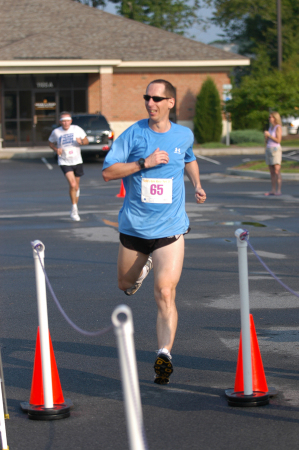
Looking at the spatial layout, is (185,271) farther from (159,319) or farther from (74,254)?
(159,319)

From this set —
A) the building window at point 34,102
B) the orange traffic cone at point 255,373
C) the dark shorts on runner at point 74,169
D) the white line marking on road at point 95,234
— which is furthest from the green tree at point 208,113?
the orange traffic cone at point 255,373

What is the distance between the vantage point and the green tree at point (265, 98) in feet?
88.0

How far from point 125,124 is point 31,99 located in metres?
5.56

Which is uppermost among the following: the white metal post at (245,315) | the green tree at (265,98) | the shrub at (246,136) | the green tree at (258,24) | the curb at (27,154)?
the green tree at (258,24)

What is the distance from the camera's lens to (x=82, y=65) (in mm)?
37469

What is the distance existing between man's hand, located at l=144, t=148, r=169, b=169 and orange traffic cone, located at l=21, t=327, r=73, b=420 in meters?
1.46

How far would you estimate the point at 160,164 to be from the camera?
5125mm

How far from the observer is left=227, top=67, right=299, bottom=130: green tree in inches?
1056

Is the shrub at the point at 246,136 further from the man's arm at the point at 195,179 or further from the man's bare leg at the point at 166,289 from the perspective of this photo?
the man's bare leg at the point at 166,289

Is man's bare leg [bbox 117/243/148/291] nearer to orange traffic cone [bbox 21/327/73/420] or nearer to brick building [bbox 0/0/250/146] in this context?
orange traffic cone [bbox 21/327/73/420]

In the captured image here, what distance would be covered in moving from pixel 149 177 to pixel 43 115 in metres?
35.2

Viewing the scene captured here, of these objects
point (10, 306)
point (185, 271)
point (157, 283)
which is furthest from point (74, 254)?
point (157, 283)

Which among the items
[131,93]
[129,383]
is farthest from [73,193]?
[131,93]

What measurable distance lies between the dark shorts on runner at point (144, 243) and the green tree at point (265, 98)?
22371mm
